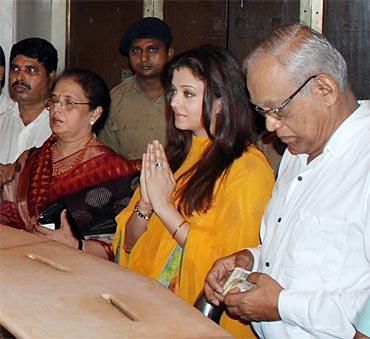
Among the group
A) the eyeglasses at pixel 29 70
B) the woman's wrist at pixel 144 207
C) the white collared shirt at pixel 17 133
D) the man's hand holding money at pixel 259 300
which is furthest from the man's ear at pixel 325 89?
the eyeglasses at pixel 29 70

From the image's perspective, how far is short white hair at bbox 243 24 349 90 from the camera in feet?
7.87

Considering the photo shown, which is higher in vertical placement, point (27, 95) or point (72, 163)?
point (27, 95)

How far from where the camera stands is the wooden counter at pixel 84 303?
1630 mm

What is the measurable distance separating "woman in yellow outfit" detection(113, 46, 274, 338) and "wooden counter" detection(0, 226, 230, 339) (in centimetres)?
86

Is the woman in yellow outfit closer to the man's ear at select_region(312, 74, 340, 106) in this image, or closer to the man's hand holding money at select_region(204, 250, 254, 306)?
the man's hand holding money at select_region(204, 250, 254, 306)

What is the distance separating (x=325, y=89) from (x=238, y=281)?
0.60 metres

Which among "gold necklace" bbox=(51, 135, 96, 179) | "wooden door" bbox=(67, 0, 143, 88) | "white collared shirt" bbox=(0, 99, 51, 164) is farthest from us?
"wooden door" bbox=(67, 0, 143, 88)

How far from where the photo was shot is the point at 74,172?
3.96 m

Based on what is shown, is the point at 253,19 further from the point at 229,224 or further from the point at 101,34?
the point at 229,224

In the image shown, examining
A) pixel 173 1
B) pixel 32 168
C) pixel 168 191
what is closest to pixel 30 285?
pixel 168 191

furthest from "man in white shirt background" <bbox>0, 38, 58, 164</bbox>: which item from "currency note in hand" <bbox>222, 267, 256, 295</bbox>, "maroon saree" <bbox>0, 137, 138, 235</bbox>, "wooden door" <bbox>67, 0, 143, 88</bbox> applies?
"currency note in hand" <bbox>222, 267, 256, 295</bbox>

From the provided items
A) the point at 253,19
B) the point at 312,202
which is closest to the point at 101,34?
the point at 253,19

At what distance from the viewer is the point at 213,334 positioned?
168cm

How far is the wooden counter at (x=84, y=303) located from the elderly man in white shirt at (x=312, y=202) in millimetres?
490
